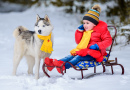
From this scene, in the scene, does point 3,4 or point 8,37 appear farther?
point 3,4

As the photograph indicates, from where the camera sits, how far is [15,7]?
682 inches

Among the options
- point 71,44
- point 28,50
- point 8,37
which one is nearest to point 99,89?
point 28,50

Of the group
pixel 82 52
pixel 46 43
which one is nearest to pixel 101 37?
pixel 82 52

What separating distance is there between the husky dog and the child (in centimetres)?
38

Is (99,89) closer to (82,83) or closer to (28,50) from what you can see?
(82,83)

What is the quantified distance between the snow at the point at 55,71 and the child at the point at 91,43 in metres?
0.33

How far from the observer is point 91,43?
13.7ft

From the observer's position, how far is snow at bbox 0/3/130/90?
371cm

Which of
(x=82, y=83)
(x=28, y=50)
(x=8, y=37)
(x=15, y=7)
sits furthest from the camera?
(x=15, y=7)

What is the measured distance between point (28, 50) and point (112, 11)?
26.2 ft

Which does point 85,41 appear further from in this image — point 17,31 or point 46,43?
point 17,31

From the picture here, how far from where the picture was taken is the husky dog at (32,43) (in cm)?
423

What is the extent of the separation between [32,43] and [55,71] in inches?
40.0

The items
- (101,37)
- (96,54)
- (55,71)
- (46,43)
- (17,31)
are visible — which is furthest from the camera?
(55,71)
